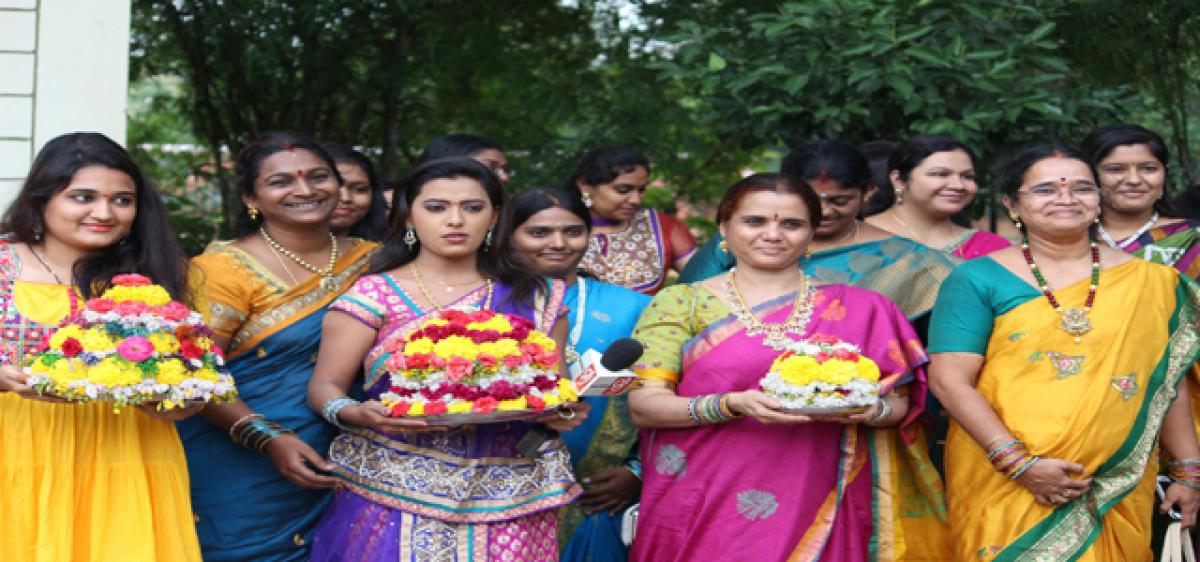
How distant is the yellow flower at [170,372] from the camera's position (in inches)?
149

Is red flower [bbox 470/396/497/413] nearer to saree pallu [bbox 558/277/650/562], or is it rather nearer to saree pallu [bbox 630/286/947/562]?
saree pallu [bbox 630/286/947/562]

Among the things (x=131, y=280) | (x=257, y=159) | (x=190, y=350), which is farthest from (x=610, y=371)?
(x=257, y=159)

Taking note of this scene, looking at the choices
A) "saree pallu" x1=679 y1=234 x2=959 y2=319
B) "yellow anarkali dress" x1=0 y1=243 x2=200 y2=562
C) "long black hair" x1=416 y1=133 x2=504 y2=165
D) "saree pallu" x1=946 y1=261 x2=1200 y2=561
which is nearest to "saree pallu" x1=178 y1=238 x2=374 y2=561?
"yellow anarkali dress" x1=0 y1=243 x2=200 y2=562

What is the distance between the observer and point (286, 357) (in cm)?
484

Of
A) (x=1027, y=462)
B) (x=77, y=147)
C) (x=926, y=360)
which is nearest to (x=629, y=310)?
(x=926, y=360)

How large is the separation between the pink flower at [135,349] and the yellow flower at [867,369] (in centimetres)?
199

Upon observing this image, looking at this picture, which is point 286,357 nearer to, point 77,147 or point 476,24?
point 77,147

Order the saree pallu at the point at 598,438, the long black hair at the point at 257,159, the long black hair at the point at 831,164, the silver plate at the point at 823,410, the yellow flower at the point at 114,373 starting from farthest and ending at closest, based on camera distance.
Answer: the long black hair at the point at 831,164
the long black hair at the point at 257,159
the saree pallu at the point at 598,438
the silver plate at the point at 823,410
the yellow flower at the point at 114,373

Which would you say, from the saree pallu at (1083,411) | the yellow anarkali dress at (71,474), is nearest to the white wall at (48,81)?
the yellow anarkali dress at (71,474)

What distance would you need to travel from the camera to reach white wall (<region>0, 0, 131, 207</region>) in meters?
5.89

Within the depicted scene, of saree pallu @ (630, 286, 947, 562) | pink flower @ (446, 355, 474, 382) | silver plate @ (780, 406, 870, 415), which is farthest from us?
saree pallu @ (630, 286, 947, 562)

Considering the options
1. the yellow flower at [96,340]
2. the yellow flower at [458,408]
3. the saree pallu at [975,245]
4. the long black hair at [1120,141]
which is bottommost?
Result: the yellow flower at [458,408]

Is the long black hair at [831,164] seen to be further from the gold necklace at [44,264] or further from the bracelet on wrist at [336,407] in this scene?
the gold necklace at [44,264]

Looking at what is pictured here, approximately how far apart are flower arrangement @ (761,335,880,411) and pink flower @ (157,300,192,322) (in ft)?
5.50
